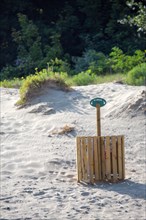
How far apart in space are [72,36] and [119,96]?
40.5 ft

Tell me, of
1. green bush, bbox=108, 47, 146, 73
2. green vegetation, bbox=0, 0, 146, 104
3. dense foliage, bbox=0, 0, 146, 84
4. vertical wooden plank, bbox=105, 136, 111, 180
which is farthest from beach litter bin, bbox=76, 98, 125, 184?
dense foliage, bbox=0, 0, 146, 84

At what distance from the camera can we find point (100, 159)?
30.2ft


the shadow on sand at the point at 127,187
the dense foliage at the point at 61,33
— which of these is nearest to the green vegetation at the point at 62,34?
the dense foliage at the point at 61,33

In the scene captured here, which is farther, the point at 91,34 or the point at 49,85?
the point at 91,34

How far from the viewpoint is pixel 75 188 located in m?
A: 8.82

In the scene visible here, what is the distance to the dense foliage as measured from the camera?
78.3ft

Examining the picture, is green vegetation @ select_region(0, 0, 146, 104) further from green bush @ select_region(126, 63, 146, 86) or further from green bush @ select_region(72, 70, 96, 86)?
green bush @ select_region(126, 63, 146, 86)

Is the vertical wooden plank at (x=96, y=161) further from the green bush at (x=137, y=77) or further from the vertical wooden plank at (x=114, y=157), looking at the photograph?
the green bush at (x=137, y=77)

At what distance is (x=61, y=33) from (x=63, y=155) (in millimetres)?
15159

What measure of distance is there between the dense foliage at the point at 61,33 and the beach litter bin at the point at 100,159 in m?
13.6

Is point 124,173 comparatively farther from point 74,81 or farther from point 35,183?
point 74,81

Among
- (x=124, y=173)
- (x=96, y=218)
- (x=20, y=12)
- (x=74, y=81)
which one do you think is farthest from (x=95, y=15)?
(x=96, y=218)

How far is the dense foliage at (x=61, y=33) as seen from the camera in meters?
23.9

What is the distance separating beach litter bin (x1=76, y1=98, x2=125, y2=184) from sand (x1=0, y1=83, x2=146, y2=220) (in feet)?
0.45
